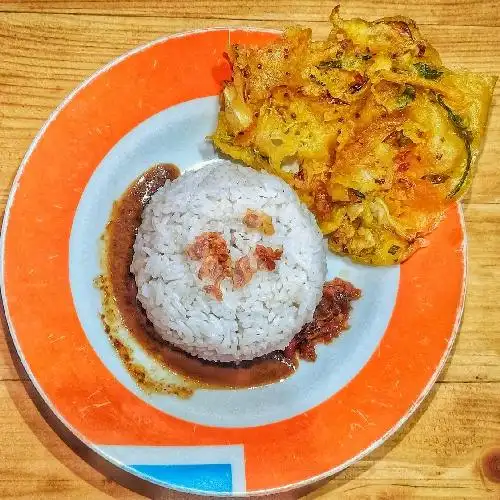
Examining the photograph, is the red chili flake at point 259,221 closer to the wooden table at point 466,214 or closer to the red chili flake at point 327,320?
the red chili flake at point 327,320

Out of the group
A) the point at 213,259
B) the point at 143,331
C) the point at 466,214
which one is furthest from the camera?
the point at 466,214

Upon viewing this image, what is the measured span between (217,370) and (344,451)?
0.50 meters

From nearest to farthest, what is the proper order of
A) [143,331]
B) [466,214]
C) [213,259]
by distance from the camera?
1. [213,259]
2. [143,331]
3. [466,214]

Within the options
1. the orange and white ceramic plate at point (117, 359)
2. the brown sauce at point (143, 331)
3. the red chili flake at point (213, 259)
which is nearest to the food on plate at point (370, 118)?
the orange and white ceramic plate at point (117, 359)

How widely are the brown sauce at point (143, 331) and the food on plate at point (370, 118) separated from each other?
0.48 meters

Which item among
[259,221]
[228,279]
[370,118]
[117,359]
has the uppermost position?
[370,118]

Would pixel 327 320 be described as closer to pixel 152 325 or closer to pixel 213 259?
pixel 213 259

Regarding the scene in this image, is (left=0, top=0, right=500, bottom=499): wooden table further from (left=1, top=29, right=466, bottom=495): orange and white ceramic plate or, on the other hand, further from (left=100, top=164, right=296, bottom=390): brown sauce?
(left=100, top=164, right=296, bottom=390): brown sauce

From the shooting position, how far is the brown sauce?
2.13 meters

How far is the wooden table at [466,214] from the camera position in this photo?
6.82 feet

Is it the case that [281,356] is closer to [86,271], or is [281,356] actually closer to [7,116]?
[86,271]

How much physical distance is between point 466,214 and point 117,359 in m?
1.36

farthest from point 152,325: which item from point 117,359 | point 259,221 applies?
point 259,221

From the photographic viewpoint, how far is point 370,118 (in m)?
2.04
